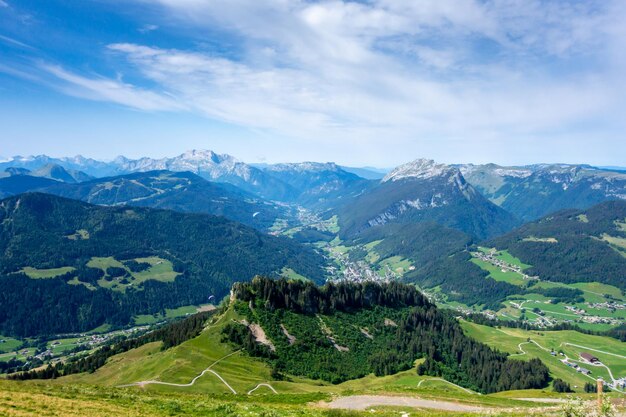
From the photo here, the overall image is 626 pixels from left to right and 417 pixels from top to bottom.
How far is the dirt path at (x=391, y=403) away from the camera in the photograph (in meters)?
64.1

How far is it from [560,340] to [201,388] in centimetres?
19011

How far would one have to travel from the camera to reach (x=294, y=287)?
154000mm

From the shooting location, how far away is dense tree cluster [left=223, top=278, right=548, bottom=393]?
12362cm

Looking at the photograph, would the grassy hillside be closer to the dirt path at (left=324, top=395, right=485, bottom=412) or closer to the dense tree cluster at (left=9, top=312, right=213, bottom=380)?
the dirt path at (left=324, top=395, right=485, bottom=412)

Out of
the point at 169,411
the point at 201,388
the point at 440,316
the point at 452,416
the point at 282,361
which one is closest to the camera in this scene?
the point at 169,411

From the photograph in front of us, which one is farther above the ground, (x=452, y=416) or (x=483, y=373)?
(x=452, y=416)

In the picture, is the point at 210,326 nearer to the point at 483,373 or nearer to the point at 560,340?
the point at 483,373

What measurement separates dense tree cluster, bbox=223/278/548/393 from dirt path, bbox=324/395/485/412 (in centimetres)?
4788

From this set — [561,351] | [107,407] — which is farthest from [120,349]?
[561,351]

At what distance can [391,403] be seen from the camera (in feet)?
215

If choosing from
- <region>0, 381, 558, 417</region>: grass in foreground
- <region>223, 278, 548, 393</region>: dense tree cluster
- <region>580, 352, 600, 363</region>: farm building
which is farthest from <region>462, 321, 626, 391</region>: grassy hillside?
<region>0, 381, 558, 417</region>: grass in foreground

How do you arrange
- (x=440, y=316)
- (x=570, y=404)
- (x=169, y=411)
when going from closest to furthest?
1. (x=570, y=404)
2. (x=169, y=411)
3. (x=440, y=316)

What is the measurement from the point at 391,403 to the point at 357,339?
8020 centimetres

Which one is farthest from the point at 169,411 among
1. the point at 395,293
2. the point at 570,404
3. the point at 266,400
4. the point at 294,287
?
the point at 395,293
